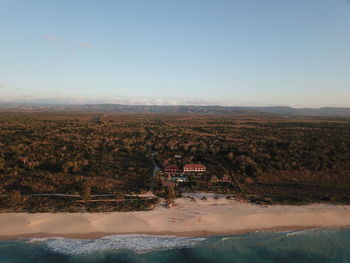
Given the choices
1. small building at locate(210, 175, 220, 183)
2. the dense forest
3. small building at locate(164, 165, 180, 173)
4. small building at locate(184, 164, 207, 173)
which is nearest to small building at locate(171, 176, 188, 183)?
the dense forest

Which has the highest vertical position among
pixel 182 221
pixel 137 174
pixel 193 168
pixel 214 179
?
pixel 193 168

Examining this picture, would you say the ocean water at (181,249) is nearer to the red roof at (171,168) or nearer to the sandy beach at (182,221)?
the sandy beach at (182,221)

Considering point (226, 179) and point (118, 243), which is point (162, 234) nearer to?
point (118, 243)

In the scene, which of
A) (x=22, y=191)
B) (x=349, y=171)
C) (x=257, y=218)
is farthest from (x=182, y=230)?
(x=349, y=171)

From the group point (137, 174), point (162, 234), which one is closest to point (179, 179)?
point (137, 174)

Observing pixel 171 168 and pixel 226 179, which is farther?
pixel 171 168

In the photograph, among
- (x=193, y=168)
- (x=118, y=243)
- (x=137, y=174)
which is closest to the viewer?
(x=118, y=243)

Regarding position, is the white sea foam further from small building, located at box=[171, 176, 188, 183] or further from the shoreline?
small building, located at box=[171, 176, 188, 183]

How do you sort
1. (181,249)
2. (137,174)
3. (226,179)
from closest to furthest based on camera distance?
(181,249)
(226,179)
(137,174)
